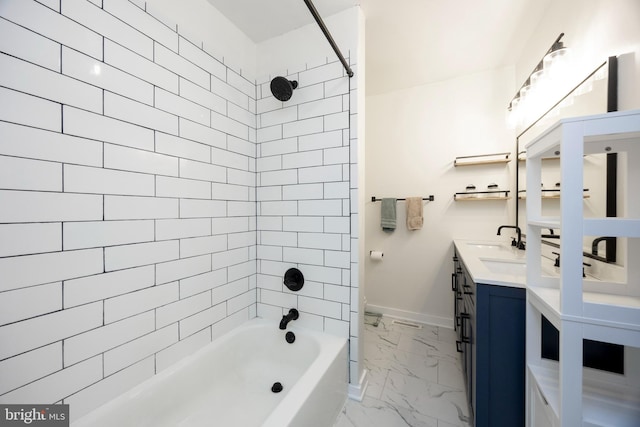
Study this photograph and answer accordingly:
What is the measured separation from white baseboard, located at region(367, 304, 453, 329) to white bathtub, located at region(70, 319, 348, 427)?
1326mm

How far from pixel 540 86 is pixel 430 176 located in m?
1.05

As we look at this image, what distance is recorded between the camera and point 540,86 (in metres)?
1.54

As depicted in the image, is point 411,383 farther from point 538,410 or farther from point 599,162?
point 599,162

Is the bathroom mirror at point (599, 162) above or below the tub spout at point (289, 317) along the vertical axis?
above

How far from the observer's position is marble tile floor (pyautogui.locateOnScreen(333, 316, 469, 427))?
4.46 ft

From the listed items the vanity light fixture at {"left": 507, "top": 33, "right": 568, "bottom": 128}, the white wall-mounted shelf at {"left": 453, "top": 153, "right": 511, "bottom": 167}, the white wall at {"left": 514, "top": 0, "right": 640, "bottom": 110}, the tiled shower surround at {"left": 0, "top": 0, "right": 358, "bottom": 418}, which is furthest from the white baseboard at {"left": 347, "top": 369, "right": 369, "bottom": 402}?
the vanity light fixture at {"left": 507, "top": 33, "right": 568, "bottom": 128}

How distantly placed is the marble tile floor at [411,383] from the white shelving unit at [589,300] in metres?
0.72

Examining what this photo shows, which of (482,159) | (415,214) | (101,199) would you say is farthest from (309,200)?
(482,159)

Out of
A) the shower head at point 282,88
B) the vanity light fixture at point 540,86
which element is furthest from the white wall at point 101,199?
the vanity light fixture at point 540,86

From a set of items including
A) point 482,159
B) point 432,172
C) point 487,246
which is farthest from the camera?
point 432,172

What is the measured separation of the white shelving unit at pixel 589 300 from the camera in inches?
25.5

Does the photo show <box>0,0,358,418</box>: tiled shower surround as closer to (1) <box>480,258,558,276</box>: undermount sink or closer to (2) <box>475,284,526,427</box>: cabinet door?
(2) <box>475,284,526,427</box>: cabinet door

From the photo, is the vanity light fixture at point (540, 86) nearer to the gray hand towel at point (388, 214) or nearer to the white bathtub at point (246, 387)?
the gray hand towel at point (388, 214)

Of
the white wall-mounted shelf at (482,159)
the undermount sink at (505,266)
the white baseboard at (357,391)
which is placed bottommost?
the white baseboard at (357,391)
